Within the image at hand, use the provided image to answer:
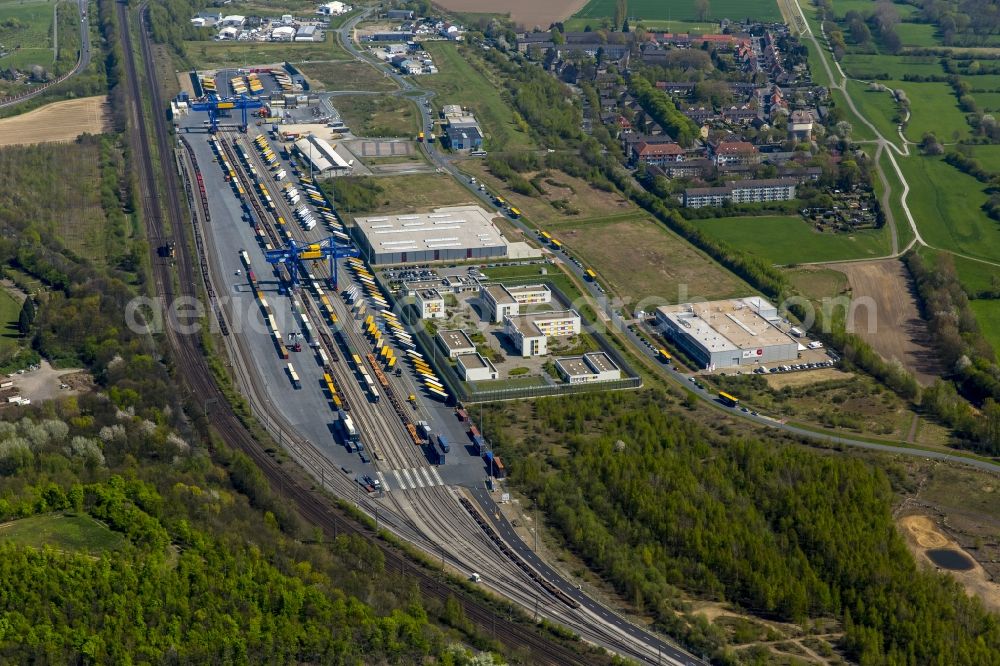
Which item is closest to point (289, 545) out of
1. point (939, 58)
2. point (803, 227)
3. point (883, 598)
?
point (883, 598)

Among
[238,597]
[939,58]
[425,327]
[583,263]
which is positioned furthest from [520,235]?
[939,58]

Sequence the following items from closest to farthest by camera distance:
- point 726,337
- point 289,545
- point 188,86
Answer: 1. point 289,545
2. point 726,337
3. point 188,86

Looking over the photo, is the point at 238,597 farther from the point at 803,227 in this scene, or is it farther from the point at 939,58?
the point at 939,58

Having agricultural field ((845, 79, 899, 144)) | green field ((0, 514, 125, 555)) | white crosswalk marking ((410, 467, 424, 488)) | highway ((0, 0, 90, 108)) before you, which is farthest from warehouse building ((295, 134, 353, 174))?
green field ((0, 514, 125, 555))

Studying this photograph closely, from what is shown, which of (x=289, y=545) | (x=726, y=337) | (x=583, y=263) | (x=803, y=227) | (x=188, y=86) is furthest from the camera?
(x=188, y=86)

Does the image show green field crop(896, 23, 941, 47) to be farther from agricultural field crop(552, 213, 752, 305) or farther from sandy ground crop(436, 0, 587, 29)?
agricultural field crop(552, 213, 752, 305)

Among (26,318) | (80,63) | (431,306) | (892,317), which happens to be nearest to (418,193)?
(431,306)

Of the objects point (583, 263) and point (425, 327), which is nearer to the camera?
point (425, 327)
